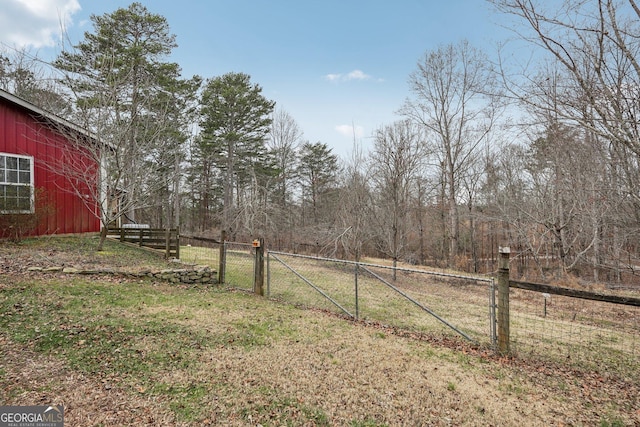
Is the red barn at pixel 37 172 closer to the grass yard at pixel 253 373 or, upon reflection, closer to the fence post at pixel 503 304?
the grass yard at pixel 253 373

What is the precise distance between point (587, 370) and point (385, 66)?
15057mm

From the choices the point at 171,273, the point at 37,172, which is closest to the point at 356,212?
the point at 171,273

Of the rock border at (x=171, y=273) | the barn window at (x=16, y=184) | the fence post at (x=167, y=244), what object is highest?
the barn window at (x=16, y=184)

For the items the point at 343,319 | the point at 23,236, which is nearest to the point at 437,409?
the point at 343,319

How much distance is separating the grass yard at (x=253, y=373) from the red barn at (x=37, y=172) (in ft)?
13.2

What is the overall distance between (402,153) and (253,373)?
990 centimetres

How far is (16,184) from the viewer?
855 cm

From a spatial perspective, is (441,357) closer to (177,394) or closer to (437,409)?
(437,409)

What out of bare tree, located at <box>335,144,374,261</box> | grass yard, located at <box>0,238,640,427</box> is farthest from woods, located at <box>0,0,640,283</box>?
grass yard, located at <box>0,238,640,427</box>

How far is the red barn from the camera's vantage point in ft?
27.4

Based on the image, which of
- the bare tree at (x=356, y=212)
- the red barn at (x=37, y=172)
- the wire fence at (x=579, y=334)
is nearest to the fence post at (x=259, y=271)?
the wire fence at (x=579, y=334)

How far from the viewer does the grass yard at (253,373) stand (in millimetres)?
→ 2752

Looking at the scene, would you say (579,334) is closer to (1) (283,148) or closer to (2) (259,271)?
(2) (259,271)

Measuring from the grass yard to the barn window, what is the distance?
12.9 ft
